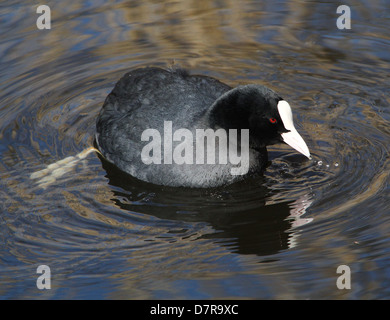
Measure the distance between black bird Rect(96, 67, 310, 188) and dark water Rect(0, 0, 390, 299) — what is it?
155 mm

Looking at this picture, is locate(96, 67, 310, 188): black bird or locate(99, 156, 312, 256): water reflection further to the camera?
locate(96, 67, 310, 188): black bird

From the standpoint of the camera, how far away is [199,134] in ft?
18.1

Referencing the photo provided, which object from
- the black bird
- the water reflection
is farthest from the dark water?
the black bird

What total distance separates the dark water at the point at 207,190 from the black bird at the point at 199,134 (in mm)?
155

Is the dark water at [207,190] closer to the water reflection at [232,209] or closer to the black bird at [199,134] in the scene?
the water reflection at [232,209]

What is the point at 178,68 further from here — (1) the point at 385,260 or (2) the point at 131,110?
(1) the point at 385,260

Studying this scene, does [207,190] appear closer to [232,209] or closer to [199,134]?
[232,209]

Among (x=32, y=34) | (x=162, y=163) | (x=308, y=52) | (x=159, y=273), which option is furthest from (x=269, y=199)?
(x=32, y=34)

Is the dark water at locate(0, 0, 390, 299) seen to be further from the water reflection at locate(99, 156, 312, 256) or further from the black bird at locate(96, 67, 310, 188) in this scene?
the black bird at locate(96, 67, 310, 188)

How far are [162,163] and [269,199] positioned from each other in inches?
34.6

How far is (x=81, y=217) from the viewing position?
203 inches

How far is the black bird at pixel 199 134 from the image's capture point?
5293mm

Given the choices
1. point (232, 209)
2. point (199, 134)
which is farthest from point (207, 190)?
point (199, 134)

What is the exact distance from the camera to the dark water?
4.50 meters
